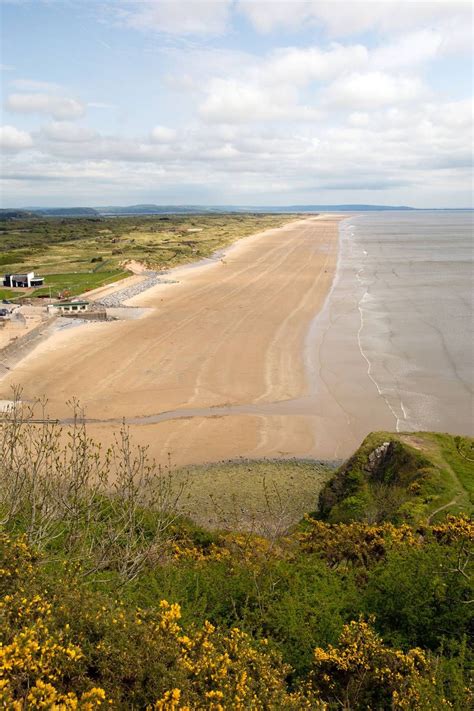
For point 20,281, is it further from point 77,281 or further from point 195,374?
point 195,374

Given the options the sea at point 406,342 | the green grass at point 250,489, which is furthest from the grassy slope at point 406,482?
the sea at point 406,342

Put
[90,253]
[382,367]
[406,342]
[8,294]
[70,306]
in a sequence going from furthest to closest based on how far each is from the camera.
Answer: [90,253], [8,294], [70,306], [406,342], [382,367]

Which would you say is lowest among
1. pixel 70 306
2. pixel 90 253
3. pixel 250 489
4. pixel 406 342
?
pixel 250 489

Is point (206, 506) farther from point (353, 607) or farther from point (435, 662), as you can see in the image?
point (435, 662)

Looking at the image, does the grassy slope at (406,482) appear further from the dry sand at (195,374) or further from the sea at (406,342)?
the sea at (406,342)

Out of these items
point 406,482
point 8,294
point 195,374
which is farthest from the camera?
point 8,294

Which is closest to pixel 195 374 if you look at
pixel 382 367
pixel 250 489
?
pixel 382 367

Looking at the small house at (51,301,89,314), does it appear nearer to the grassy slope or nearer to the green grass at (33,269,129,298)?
the green grass at (33,269,129,298)

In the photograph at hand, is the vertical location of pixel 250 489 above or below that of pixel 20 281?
below
